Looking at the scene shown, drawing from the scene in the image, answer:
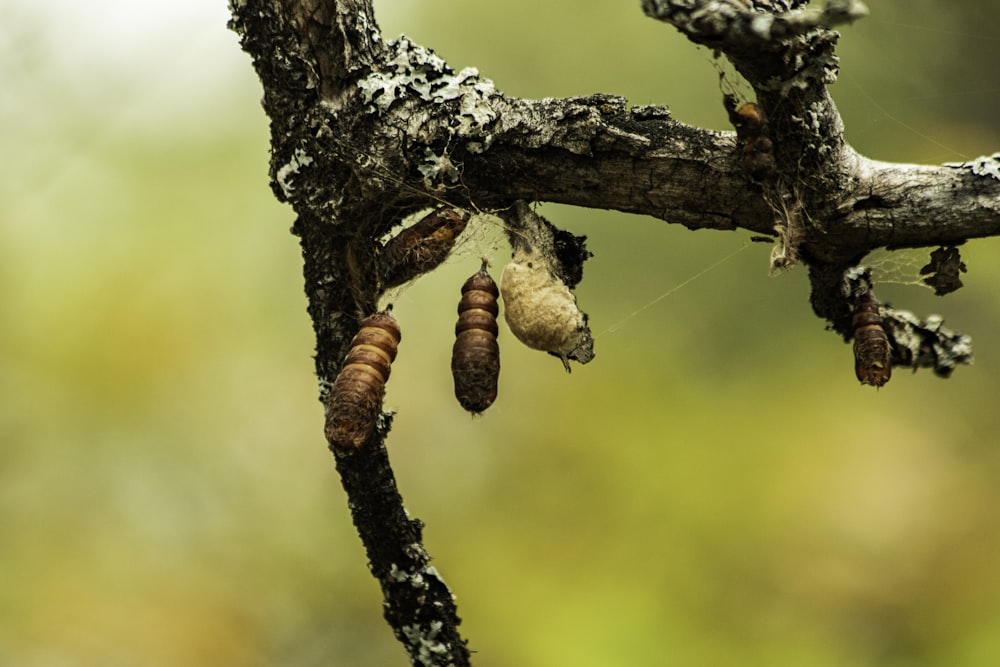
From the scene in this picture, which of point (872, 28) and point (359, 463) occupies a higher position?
point (872, 28)

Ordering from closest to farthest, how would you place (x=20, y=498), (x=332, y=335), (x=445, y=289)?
1. (x=332, y=335)
2. (x=20, y=498)
3. (x=445, y=289)

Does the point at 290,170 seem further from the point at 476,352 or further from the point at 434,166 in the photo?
the point at 476,352

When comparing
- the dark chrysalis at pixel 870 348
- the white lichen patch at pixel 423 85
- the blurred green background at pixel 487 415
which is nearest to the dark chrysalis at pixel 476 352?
the white lichen patch at pixel 423 85

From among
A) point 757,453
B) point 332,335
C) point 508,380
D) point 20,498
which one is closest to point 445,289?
point 508,380

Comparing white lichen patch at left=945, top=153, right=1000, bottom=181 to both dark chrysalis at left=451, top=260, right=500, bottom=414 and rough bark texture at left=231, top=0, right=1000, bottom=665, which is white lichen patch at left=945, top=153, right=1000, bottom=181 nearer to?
rough bark texture at left=231, top=0, right=1000, bottom=665

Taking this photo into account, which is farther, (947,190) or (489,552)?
(489,552)

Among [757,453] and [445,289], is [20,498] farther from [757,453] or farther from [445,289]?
[757,453]

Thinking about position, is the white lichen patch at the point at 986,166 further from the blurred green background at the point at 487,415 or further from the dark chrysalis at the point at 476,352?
the blurred green background at the point at 487,415
